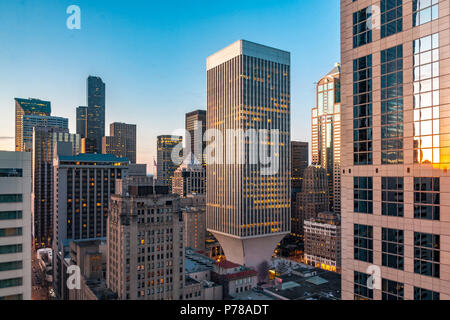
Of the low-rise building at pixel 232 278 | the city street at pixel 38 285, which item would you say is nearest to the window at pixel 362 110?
the low-rise building at pixel 232 278

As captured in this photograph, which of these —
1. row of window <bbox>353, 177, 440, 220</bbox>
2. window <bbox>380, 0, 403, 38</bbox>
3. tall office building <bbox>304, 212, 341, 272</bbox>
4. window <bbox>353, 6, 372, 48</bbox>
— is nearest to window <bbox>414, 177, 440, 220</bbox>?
row of window <bbox>353, 177, 440, 220</bbox>

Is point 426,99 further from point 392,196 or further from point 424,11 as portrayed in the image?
point 392,196

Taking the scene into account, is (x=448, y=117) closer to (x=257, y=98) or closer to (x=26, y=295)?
(x=26, y=295)

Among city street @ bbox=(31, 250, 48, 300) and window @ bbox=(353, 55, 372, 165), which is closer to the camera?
window @ bbox=(353, 55, 372, 165)

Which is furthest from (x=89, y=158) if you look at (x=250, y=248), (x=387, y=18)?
(x=387, y=18)

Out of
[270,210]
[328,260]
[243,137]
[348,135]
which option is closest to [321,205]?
[328,260]

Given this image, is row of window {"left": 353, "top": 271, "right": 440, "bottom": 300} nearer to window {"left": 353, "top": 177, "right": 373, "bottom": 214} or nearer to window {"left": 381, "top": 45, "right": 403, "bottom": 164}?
window {"left": 353, "top": 177, "right": 373, "bottom": 214}
